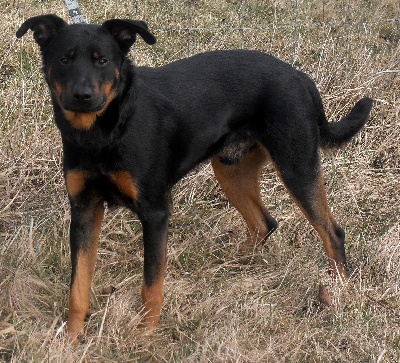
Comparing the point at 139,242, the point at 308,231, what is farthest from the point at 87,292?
the point at 308,231

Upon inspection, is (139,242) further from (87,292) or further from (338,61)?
(338,61)

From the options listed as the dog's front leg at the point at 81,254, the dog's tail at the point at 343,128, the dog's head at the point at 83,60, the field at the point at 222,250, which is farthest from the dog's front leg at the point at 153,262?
the dog's tail at the point at 343,128

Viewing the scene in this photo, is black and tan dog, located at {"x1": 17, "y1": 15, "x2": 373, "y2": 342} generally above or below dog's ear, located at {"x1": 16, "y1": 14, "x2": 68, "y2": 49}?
below

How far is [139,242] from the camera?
484 centimetres

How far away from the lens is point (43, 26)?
12.4 feet

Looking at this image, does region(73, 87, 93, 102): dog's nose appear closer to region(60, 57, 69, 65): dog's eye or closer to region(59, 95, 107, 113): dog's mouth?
region(59, 95, 107, 113): dog's mouth

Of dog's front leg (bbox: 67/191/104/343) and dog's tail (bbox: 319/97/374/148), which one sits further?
dog's tail (bbox: 319/97/374/148)

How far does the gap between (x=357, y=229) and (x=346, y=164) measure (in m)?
0.76

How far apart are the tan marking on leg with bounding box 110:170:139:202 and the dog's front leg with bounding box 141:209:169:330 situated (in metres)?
0.14

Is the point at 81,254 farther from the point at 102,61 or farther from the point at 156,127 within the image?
the point at 102,61

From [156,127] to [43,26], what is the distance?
30.5 inches

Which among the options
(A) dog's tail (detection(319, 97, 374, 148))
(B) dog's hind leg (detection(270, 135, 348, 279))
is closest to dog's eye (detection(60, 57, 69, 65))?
(B) dog's hind leg (detection(270, 135, 348, 279))

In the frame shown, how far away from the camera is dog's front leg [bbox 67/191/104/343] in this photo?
3.93 meters

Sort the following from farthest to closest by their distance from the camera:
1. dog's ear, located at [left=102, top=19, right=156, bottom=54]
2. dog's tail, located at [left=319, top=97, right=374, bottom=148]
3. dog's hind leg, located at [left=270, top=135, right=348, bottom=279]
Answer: dog's tail, located at [left=319, top=97, right=374, bottom=148] → dog's hind leg, located at [left=270, top=135, right=348, bottom=279] → dog's ear, located at [left=102, top=19, right=156, bottom=54]
